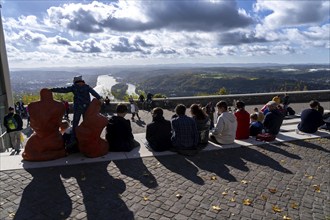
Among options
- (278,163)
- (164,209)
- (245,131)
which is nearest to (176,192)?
(164,209)

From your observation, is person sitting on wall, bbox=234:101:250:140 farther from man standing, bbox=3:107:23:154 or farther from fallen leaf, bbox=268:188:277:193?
man standing, bbox=3:107:23:154

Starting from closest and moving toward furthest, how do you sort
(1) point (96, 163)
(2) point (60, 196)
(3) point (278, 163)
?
(2) point (60, 196) → (1) point (96, 163) → (3) point (278, 163)

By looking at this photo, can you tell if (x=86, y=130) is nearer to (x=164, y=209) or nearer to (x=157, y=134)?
(x=157, y=134)

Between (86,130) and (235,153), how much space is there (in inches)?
149

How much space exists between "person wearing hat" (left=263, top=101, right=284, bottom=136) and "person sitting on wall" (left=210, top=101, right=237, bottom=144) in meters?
1.43

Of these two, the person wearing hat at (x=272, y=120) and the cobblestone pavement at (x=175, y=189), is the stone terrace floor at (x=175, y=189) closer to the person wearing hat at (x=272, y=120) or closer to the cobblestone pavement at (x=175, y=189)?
the cobblestone pavement at (x=175, y=189)

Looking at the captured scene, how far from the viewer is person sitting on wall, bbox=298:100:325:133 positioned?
9508 mm

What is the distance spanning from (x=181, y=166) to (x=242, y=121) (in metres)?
2.86

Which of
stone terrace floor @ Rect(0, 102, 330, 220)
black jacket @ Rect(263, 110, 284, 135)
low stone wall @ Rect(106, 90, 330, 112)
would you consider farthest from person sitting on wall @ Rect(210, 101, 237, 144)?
low stone wall @ Rect(106, 90, 330, 112)

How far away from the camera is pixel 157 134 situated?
738cm

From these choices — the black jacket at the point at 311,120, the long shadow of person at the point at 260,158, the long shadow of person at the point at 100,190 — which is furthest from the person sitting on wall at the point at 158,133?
the black jacket at the point at 311,120

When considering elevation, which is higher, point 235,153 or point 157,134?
point 157,134

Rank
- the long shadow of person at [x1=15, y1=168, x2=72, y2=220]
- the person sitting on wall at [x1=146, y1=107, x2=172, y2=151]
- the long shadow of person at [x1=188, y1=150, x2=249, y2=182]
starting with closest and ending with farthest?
the long shadow of person at [x1=15, y1=168, x2=72, y2=220] → the long shadow of person at [x1=188, y1=150, x2=249, y2=182] → the person sitting on wall at [x1=146, y1=107, x2=172, y2=151]

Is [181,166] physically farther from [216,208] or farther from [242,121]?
[242,121]
